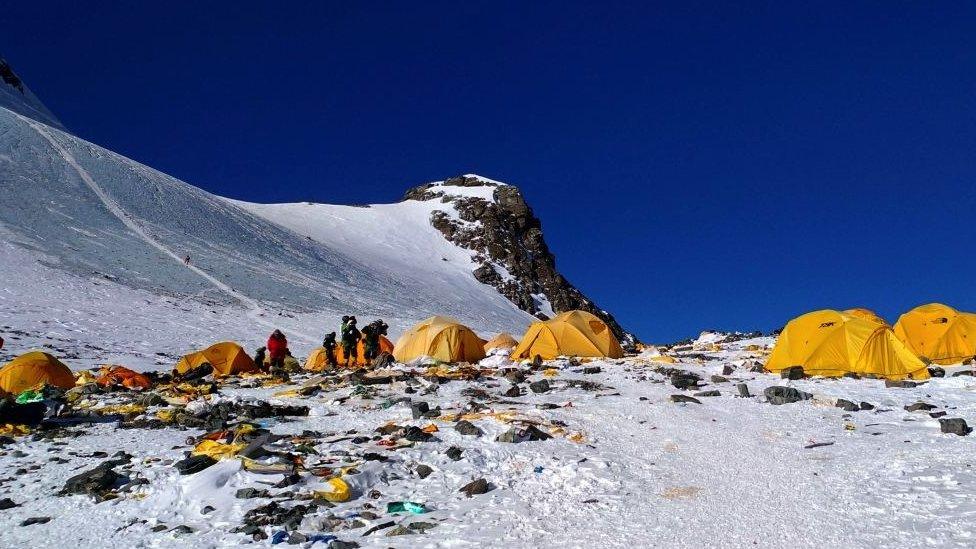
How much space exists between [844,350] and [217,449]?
15.6 meters

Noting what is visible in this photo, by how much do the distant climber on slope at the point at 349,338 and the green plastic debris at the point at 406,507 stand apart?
16314mm

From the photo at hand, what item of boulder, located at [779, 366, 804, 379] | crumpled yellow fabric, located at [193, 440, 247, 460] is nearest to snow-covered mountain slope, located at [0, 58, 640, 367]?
crumpled yellow fabric, located at [193, 440, 247, 460]

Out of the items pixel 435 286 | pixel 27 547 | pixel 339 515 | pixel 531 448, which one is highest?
pixel 435 286

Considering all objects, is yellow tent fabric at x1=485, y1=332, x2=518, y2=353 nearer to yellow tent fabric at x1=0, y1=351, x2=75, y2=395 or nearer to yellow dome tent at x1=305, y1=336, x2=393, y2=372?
yellow dome tent at x1=305, y1=336, x2=393, y2=372

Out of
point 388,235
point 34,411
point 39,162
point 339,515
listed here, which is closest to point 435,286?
point 388,235

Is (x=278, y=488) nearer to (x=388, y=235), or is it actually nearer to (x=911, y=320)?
(x=911, y=320)

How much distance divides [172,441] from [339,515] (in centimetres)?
497

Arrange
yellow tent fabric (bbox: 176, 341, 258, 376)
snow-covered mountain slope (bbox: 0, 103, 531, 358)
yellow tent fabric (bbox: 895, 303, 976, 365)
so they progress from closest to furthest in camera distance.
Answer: yellow tent fabric (bbox: 895, 303, 976, 365) < yellow tent fabric (bbox: 176, 341, 258, 376) < snow-covered mountain slope (bbox: 0, 103, 531, 358)

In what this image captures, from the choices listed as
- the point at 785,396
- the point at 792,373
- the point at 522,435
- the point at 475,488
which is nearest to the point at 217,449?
the point at 475,488

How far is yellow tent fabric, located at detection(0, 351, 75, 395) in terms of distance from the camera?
16016 millimetres

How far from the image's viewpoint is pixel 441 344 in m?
23.3

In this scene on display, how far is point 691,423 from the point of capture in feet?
37.3

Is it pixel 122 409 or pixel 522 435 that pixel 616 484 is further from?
pixel 122 409

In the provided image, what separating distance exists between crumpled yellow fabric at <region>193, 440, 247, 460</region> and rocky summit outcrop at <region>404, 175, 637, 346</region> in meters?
76.3
